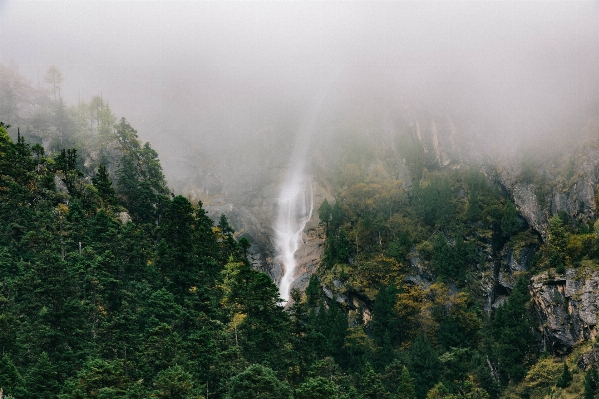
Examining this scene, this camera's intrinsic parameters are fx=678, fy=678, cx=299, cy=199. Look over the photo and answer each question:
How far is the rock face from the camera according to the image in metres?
85.1

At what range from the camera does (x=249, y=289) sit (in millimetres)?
71188

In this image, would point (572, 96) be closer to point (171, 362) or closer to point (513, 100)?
point (513, 100)

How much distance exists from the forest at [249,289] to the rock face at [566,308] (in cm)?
157

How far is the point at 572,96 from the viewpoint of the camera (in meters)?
129

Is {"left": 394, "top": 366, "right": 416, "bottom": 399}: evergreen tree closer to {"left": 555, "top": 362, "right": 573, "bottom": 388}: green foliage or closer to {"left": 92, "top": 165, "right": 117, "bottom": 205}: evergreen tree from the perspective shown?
{"left": 555, "top": 362, "right": 573, "bottom": 388}: green foliage

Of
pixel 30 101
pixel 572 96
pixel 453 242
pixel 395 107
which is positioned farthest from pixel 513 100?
pixel 30 101

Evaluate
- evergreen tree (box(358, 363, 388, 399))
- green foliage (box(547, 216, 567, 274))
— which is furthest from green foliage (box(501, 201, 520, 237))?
evergreen tree (box(358, 363, 388, 399))

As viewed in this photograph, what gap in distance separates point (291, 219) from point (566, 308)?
68912 millimetres

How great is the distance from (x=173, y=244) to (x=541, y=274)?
5056cm

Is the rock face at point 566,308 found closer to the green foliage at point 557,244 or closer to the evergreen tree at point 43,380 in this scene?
the green foliage at point 557,244

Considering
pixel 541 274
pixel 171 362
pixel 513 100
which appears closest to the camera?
pixel 171 362

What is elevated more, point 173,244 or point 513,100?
point 513,100

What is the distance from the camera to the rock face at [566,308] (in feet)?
279

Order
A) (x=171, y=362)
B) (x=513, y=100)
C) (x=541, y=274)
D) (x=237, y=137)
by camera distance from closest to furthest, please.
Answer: (x=171, y=362), (x=541, y=274), (x=513, y=100), (x=237, y=137)
